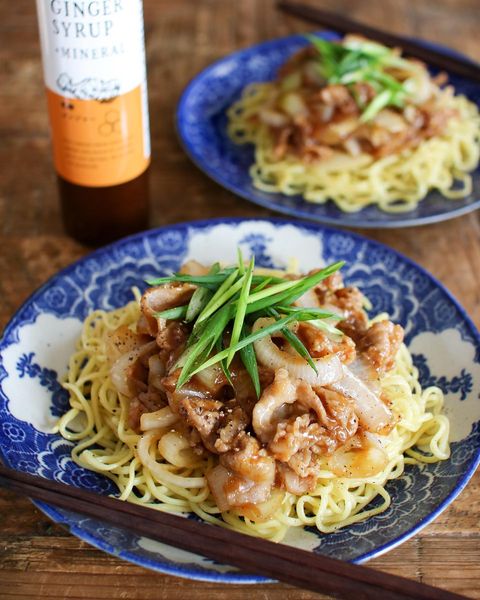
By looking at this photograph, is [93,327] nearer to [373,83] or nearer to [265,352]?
[265,352]

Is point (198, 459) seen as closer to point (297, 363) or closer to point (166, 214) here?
point (297, 363)

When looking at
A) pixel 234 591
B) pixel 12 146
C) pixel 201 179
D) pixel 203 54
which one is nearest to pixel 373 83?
pixel 201 179

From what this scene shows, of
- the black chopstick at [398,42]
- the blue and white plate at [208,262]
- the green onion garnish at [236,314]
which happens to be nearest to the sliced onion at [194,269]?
the green onion garnish at [236,314]

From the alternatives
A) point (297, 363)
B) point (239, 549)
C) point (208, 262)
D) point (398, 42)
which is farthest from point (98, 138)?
point (398, 42)

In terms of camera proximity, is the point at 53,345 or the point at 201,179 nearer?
the point at 53,345

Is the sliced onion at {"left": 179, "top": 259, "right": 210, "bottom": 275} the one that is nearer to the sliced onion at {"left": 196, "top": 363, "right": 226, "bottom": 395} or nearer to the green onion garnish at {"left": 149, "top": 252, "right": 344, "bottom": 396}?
the green onion garnish at {"left": 149, "top": 252, "right": 344, "bottom": 396}

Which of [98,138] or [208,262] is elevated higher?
[98,138]
